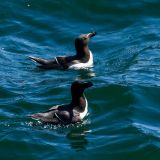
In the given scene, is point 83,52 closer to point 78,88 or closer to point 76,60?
point 76,60

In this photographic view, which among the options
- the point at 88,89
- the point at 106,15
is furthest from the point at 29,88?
the point at 106,15

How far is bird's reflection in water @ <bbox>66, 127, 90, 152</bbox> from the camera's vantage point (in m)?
17.3

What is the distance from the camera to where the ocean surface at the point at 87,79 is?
17281 mm

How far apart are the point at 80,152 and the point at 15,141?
1.34 meters

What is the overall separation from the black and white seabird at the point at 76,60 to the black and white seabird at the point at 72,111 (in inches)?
150

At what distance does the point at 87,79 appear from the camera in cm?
2164

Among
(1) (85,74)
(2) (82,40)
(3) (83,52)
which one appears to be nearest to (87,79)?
(1) (85,74)

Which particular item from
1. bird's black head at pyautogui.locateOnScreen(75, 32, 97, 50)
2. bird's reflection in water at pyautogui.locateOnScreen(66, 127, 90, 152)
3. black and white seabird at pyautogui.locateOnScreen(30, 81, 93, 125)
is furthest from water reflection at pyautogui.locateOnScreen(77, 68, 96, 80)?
bird's reflection in water at pyautogui.locateOnScreen(66, 127, 90, 152)

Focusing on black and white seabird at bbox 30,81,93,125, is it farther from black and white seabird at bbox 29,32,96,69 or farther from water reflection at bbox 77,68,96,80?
black and white seabird at bbox 29,32,96,69

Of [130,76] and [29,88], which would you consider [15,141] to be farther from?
[130,76]

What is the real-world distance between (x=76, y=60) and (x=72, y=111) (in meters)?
4.60

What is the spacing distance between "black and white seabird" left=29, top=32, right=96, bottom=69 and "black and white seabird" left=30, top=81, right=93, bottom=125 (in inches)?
150

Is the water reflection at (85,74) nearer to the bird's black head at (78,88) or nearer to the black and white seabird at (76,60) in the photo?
the black and white seabird at (76,60)

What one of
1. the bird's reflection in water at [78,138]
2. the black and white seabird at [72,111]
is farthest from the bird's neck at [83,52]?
the bird's reflection in water at [78,138]
